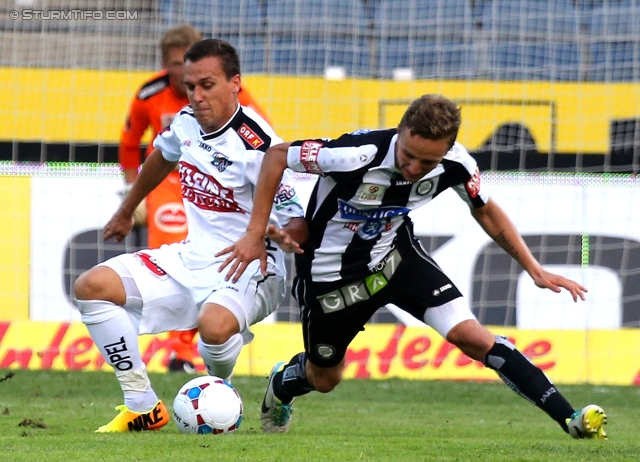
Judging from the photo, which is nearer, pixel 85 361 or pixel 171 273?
pixel 171 273

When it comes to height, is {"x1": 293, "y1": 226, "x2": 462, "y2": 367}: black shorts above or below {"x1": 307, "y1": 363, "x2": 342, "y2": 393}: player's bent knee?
above

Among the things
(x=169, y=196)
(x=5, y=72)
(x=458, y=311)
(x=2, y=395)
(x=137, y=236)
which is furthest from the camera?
(x=5, y=72)

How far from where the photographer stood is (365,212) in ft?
17.1

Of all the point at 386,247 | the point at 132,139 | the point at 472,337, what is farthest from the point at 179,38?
the point at 472,337

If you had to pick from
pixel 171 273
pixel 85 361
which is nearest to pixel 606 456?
pixel 171 273

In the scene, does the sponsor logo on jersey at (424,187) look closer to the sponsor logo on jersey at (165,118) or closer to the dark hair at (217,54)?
the dark hair at (217,54)

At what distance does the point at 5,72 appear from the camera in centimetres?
1270

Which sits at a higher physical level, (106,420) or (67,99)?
(67,99)

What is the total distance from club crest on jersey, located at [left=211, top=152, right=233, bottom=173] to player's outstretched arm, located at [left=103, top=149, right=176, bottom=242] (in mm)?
435

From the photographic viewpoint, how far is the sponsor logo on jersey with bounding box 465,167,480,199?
521cm

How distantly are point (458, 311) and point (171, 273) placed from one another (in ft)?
4.92

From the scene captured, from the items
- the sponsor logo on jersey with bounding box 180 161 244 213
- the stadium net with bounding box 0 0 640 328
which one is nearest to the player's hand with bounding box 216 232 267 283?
the sponsor logo on jersey with bounding box 180 161 244 213

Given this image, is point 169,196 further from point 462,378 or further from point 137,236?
point 462,378

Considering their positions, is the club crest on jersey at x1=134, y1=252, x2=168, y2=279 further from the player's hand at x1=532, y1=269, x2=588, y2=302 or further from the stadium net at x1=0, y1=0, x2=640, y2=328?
the stadium net at x1=0, y1=0, x2=640, y2=328
